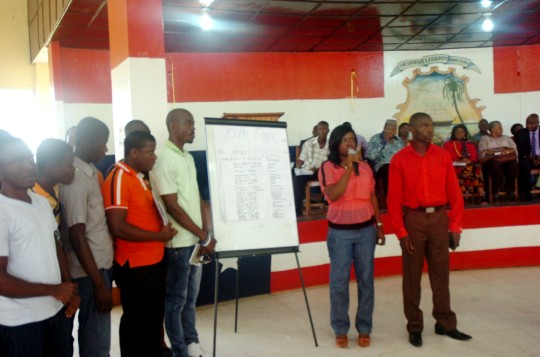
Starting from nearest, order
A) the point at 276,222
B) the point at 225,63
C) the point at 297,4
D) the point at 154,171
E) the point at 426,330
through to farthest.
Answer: the point at 154,171 < the point at 276,222 < the point at 426,330 < the point at 297,4 < the point at 225,63

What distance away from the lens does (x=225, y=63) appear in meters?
9.43

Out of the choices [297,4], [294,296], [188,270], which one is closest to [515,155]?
[297,4]

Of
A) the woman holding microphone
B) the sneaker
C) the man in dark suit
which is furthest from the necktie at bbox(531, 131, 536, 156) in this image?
the sneaker

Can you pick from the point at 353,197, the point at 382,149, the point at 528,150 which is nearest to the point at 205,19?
the point at 382,149

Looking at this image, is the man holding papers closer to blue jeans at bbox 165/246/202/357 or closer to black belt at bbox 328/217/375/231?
blue jeans at bbox 165/246/202/357

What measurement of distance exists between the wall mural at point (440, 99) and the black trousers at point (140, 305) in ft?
25.0

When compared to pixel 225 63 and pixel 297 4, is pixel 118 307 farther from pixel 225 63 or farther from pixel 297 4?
pixel 225 63

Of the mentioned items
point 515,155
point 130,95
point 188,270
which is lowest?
point 188,270

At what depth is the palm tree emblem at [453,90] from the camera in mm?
10016

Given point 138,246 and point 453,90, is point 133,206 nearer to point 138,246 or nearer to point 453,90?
point 138,246

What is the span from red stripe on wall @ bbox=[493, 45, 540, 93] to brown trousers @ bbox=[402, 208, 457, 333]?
697 centimetres

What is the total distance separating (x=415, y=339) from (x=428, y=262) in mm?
543

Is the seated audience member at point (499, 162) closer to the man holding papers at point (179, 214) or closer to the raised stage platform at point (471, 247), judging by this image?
the raised stage platform at point (471, 247)

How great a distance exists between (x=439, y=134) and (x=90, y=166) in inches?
316
